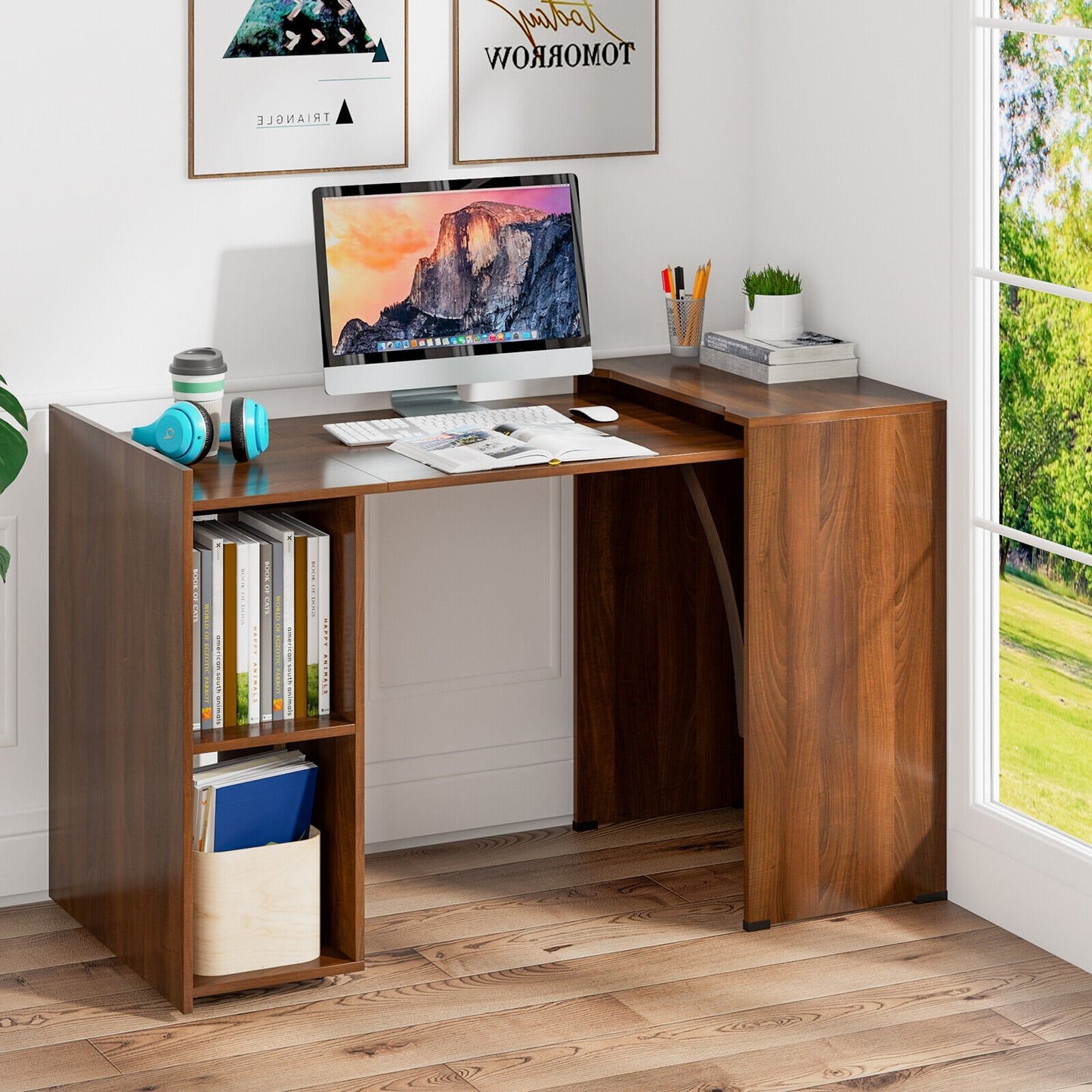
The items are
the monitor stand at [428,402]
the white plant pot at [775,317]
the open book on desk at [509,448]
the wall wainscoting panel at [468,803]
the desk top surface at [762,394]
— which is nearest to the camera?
the open book on desk at [509,448]

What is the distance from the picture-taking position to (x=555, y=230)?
133 inches

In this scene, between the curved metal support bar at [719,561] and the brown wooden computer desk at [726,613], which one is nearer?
the brown wooden computer desk at [726,613]

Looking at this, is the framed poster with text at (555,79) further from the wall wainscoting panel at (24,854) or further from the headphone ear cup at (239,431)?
the wall wainscoting panel at (24,854)

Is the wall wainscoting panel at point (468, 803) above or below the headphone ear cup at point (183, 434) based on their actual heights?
below

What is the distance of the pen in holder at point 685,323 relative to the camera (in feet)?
11.6

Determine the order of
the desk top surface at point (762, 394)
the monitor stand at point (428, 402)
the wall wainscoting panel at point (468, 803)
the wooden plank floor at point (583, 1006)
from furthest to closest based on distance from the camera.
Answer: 1. the wall wainscoting panel at point (468, 803)
2. the monitor stand at point (428, 402)
3. the desk top surface at point (762, 394)
4. the wooden plank floor at point (583, 1006)

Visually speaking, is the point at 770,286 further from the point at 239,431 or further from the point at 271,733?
the point at 271,733

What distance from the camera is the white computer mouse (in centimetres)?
328

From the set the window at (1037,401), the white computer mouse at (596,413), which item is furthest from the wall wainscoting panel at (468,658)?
the window at (1037,401)

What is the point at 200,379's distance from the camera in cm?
301

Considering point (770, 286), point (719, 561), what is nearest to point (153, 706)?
point (719, 561)

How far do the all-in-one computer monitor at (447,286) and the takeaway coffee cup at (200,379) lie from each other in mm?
229

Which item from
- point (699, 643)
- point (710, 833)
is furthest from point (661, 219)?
point (710, 833)

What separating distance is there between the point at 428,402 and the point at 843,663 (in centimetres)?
88
